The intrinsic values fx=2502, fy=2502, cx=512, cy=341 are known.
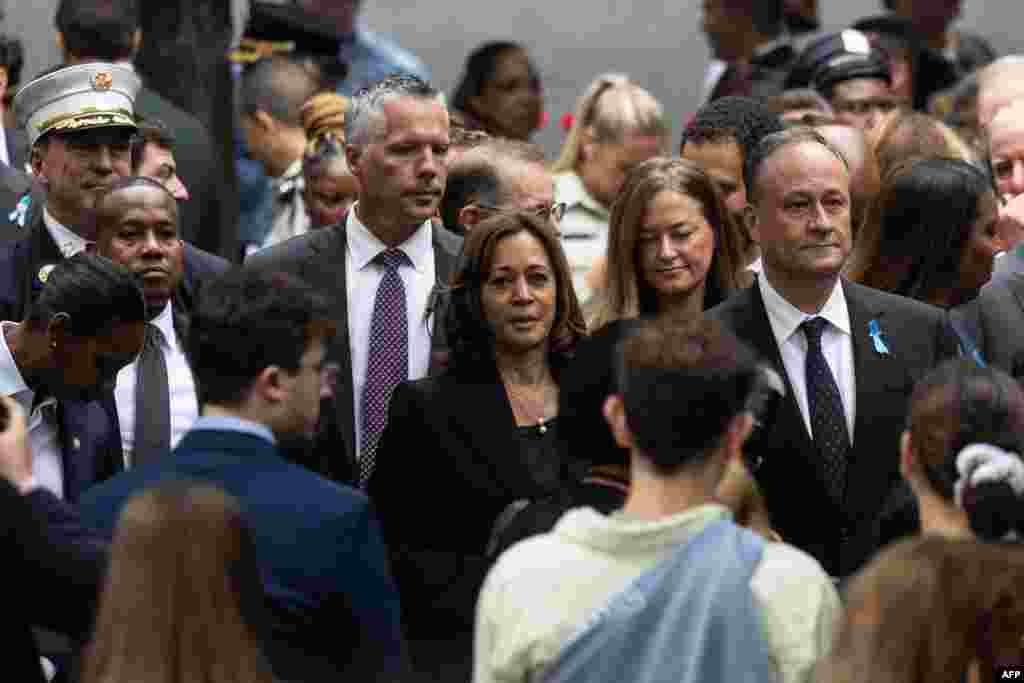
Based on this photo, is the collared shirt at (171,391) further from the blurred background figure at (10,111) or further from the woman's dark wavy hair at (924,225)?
the woman's dark wavy hair at (924,225)

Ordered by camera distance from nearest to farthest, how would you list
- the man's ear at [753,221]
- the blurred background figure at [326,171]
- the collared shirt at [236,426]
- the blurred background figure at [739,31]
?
the collared shirt at [236,426] → the man's ear at [753,221] → the blurred background figure at [326,171] → the blurred background figure at [739,31]

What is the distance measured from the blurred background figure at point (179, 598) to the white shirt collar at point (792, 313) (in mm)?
2393

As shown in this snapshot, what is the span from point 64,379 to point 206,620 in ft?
6.67

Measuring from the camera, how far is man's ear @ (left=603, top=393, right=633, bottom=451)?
5.05 meters

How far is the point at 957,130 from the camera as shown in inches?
425

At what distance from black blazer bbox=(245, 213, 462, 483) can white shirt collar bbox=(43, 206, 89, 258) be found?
572mm

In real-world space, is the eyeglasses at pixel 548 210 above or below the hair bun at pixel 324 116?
below

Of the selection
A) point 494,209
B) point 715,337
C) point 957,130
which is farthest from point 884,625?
point 957,130

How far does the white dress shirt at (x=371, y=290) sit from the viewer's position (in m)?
7.38

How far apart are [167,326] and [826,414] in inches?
79.5

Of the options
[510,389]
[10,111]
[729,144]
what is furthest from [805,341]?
[10,111]

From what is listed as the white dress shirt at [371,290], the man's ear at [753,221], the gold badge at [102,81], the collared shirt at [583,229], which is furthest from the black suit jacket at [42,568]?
the collared shirt at [583,229]

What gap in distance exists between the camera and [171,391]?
7.24 m

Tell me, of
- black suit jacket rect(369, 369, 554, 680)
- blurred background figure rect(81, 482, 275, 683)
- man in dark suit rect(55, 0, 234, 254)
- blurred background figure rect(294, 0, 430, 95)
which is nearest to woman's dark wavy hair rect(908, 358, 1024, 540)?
blurred background figure rect(81, 482, 275, 683)
